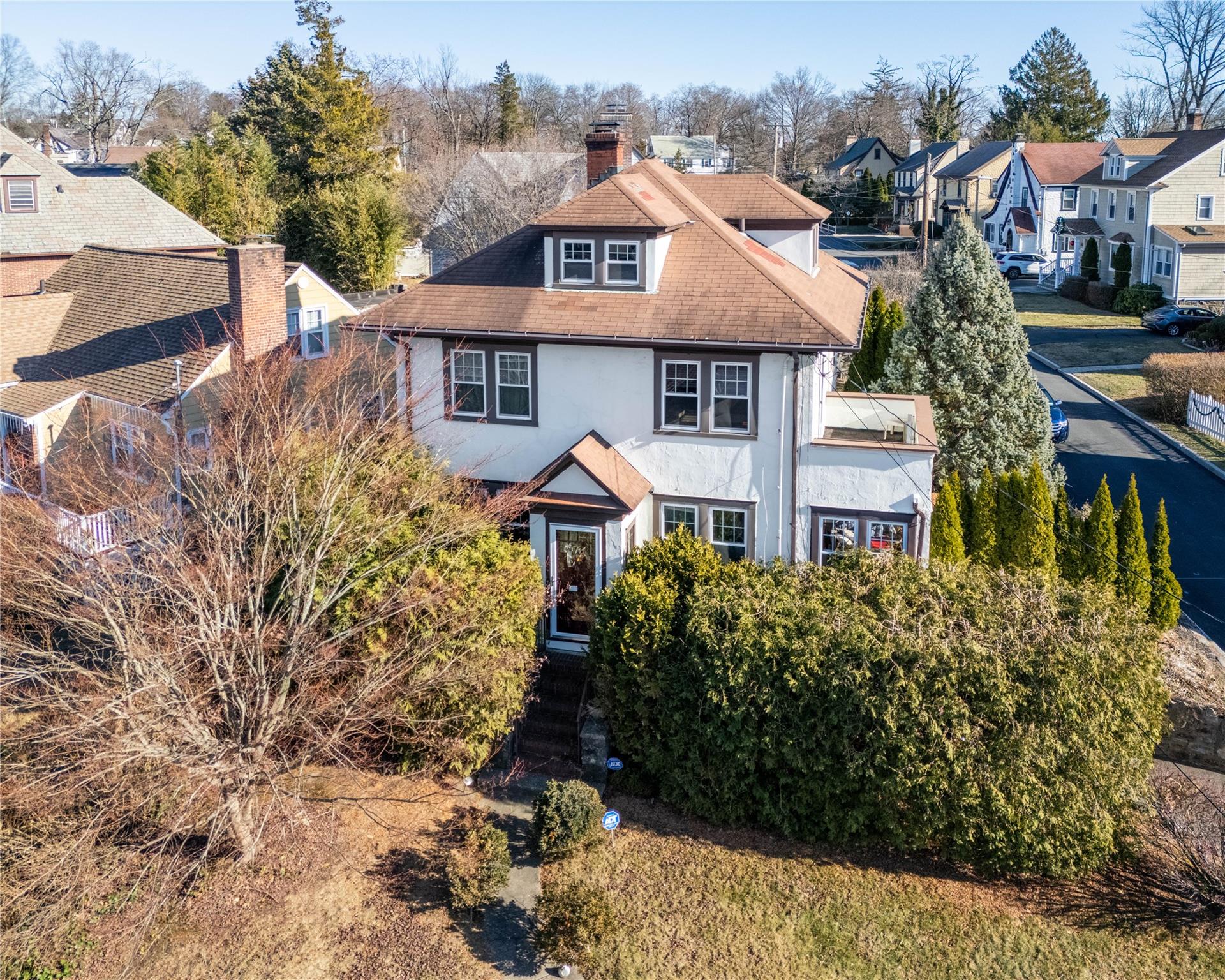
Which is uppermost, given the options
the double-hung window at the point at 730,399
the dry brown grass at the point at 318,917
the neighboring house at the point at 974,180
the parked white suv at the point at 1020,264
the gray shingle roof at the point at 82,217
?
the neighboring house at the point at 974,180

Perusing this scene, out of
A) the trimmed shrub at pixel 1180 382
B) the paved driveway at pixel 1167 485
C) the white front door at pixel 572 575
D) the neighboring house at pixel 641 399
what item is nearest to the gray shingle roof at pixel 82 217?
the neighboring house at pixel 641 399

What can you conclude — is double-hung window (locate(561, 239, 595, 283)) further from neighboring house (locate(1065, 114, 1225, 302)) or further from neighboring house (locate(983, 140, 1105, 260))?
neighboring house (locate(983, 140, 1105, 260))

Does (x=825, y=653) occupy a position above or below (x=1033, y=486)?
below

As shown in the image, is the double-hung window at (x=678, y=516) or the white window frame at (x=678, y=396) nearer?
the white window frame at (x=678, y=396)

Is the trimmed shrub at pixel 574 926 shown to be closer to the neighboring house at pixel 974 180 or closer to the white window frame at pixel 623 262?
the white window frame at pixel 623 262

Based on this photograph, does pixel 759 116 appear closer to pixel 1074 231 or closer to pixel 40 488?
pixel 1074 231

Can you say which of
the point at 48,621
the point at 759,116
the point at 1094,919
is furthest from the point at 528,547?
the point at 759,116
